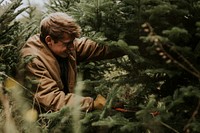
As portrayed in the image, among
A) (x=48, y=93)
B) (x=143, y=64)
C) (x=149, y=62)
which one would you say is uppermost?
(x=149, y=62)

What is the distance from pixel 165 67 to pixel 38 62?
131cm

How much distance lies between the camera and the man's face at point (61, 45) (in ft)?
11.4

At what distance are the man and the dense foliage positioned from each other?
14 cm

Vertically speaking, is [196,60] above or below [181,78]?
above

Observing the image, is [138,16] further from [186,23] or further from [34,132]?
[34,132]

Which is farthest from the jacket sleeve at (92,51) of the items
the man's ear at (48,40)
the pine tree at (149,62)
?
the man's ear at (48,40)

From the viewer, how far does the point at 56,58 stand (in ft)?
12.1

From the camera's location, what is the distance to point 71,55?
→ 3791 mm

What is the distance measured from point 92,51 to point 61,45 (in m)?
0.45

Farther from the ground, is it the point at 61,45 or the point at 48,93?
the point at 61,45

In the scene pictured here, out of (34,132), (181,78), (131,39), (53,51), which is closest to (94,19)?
(131,39)

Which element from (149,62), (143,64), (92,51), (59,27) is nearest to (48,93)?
(59,27)

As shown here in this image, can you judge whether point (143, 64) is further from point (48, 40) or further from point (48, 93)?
point (48, 40)

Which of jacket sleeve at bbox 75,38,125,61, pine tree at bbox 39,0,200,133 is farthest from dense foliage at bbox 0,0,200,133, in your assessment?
jacket sleeve at bbox 75,38,125,61
